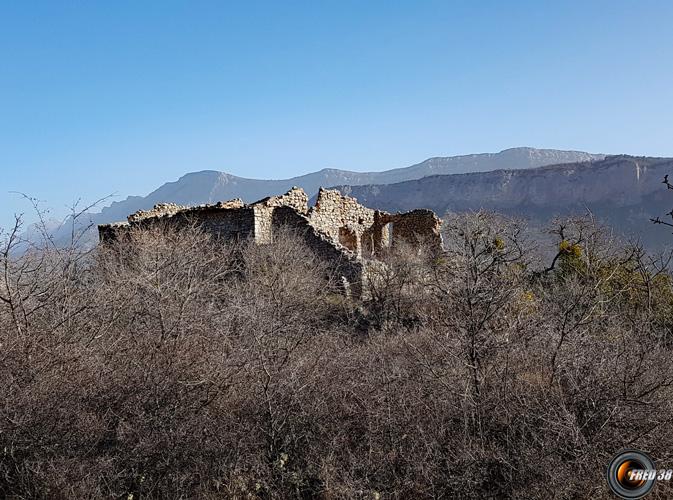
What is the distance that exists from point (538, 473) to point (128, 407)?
3899 mm

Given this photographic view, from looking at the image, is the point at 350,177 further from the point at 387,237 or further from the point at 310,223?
the point at 310,223

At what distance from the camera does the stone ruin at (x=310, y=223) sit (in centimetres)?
1334

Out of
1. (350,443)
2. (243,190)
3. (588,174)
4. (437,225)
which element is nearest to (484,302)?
(350,443)

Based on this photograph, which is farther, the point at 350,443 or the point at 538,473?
the point at 350,443

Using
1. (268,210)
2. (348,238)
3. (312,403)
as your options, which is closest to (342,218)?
(348,238)

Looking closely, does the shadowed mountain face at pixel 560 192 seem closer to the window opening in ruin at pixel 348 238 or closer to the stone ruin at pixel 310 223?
the stone ruin at pixel 310 223

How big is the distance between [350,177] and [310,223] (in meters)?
125

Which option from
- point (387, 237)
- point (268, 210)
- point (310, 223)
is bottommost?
point (387, 237)

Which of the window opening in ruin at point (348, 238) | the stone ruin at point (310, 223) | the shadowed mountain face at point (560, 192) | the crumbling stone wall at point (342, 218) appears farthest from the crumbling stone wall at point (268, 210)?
the shadowed mountain face at point (560, 192)

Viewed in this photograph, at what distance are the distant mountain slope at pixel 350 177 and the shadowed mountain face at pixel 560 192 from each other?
91.3 feet

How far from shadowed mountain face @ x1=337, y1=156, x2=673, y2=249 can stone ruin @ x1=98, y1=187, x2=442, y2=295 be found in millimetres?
25039

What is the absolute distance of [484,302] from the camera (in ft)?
18.6

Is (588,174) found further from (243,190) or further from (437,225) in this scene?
(243,190)

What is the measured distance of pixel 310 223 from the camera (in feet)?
45.9
